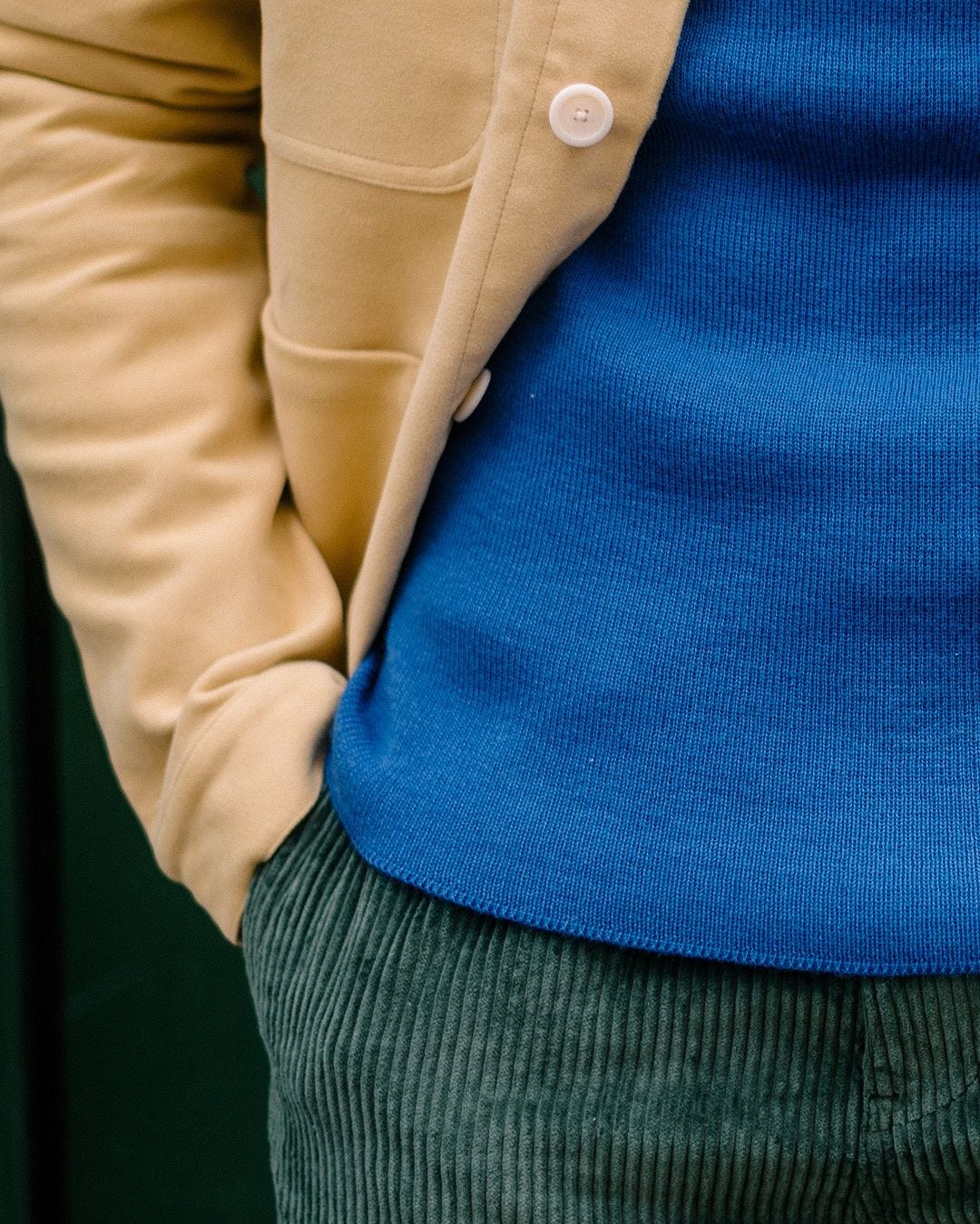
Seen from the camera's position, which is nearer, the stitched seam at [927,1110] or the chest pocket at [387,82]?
the stitched seam at [927,1110]

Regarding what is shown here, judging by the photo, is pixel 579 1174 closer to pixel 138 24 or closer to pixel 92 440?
pixel 92 440

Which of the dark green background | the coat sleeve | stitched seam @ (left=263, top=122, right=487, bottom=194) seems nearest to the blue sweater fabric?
stitched seam @ (left=263, top=122, right=487, bottom=194)

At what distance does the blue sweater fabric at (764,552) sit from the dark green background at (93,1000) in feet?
3.70

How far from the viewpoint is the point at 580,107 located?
86 cm

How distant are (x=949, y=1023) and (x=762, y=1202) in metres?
0.16

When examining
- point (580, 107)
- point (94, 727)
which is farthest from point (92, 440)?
point (94, 727)

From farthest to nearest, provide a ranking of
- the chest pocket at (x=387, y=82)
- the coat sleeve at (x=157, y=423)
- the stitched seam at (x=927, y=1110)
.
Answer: the coat sleeve at (x=157, y=423) → the chest pocket at (x=387, y=82) → the stitched seam at (x=927, y=1110)

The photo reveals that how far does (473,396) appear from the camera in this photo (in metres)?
0.96

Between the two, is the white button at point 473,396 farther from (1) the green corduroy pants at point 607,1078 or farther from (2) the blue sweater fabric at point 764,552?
(1) the green corduroy pants at point 607,1078

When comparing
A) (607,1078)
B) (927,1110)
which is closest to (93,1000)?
(607,1078)

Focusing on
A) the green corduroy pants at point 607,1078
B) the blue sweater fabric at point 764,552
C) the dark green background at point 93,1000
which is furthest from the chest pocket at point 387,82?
the dark green background at point 93,1000

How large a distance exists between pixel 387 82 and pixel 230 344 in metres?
0.30

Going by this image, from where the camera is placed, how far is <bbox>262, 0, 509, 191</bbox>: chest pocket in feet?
3.02

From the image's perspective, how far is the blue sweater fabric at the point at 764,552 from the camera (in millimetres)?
832
